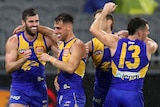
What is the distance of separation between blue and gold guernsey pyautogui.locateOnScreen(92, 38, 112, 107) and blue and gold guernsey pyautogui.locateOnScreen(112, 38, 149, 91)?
1.04 meters

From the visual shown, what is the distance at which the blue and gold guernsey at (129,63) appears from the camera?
9.73 metres

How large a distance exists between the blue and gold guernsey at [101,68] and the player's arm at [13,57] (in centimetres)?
122

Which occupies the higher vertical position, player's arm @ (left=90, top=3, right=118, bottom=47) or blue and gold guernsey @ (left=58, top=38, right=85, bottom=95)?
player's arm @ (left=90, top=3, right=118, bottom=47)

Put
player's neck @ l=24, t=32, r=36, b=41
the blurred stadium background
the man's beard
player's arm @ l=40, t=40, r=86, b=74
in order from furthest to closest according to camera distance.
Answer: the blurred stadium background, player's neck @ l=24, t=32, r=36, b=41, the man's beard, player's arm @ l=40, t=40, r=86, b=74

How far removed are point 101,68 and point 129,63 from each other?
4.14 feet

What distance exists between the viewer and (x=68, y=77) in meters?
9.98

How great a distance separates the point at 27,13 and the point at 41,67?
0.92m

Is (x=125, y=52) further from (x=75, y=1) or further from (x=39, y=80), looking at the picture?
(x=75, y=1)

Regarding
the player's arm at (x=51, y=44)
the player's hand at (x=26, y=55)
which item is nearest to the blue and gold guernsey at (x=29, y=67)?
the player's arm at (x=51, y=44)

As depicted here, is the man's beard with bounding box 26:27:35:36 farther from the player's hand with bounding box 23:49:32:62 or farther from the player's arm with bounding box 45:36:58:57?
the player's hand with bounding box 23:49:32:62

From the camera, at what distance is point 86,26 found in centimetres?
1441

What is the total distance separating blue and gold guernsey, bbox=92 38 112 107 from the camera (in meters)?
10.9

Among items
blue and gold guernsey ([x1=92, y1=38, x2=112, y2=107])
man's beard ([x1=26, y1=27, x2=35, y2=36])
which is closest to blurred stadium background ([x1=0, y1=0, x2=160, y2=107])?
blue and gold guernsey ([x1=92, y1=38, x2=112, y2=107])

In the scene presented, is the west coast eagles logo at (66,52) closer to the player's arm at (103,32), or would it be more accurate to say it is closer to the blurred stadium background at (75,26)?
the player's arm at (103,32)
